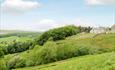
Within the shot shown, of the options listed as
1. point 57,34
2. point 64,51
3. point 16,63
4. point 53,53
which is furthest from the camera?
point 57,34

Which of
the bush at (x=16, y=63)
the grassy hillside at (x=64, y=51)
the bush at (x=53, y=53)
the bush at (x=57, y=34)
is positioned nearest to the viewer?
the grassy hillside at (x=64, y=51)

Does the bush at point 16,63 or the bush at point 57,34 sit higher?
the bush at point 57,34

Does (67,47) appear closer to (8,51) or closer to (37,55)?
(37,55)

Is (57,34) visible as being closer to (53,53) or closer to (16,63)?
(16,63)

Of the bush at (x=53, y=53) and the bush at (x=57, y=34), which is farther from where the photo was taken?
the bush at (x=57, y=34)

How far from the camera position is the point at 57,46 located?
104 meters

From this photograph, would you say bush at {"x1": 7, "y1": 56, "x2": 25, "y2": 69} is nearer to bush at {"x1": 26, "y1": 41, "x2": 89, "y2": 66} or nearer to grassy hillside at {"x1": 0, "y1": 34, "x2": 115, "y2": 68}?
grassy hillside at {"x1": 0, "y1": 34, "x2": 115, "y2": 68}

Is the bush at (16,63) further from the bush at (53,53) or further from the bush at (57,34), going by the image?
the bush at (57,34)

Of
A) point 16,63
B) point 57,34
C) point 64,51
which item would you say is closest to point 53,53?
point 64,51

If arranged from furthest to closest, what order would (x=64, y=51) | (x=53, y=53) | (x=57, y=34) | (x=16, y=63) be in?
(x=57, y=34), (x=16, y=63), (x=53, y=53), (x=64, y=51)

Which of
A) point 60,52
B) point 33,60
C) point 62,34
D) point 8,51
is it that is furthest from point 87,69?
point 8,51

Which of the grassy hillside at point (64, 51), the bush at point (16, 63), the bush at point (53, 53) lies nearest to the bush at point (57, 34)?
the bush at point (16, 63)

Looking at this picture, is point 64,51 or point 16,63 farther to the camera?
point 16,63

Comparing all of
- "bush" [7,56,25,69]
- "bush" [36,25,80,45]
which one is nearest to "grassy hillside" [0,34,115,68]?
"bush" [7,56,25,69]
